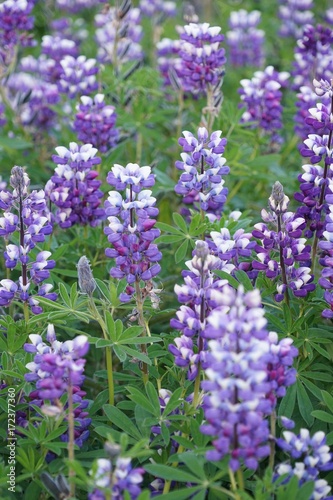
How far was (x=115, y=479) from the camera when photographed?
1983 millimetres

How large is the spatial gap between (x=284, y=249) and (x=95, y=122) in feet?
4.83

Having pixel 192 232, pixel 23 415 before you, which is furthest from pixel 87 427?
pixel 192 232

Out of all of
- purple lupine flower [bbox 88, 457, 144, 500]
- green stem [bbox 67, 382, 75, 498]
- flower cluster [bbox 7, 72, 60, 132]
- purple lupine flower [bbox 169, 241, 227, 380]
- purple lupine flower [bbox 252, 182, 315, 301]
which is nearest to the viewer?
purple lupine flower [bbox 88, 457, 144, 500]

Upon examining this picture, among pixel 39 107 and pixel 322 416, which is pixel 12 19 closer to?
pixel 39 107

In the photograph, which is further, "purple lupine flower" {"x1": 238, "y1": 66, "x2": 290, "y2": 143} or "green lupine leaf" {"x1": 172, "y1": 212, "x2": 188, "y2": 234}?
"purple lupine flower" {"x1": 238, "y1": 66, "x2": 290, "y2": 143}

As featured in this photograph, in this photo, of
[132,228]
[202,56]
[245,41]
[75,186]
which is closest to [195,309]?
[132,228]

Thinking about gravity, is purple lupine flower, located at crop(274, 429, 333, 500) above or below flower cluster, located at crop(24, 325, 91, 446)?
below

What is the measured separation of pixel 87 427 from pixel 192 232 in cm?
91

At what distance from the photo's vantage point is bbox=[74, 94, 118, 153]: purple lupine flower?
366 centimetres

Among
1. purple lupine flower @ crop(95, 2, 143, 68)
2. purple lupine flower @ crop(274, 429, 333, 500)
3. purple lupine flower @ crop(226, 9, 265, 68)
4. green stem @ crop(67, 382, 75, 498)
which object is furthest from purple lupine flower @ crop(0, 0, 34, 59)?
purple lupine flower @ crop(274, 429, 333, 500)

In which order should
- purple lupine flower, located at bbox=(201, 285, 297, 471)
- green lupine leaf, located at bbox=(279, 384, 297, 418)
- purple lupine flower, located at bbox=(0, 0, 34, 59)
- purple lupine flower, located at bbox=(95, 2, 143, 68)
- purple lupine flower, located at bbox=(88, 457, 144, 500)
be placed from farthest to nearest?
purple lupine flower, located at bbox=(95, 2, 143, 68) → purple lupine flower, located at bbox=(0, 0, 34, 59) → green lupine leaf, located at bbox=(279, 384, 297, 418) → purple lupine flower, located at bbox=(88, 457, 144, 500) → purple lupine flower, located at bbox=(201, 285, 297, 471)

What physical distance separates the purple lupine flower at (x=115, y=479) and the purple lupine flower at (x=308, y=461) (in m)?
0.46

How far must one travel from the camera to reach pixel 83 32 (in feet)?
22.4

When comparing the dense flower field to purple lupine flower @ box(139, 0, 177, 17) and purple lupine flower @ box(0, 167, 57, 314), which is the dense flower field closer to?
purple lupine flower @ box(0, 167, 57, 314)
